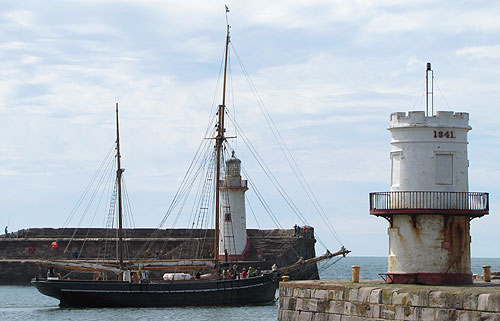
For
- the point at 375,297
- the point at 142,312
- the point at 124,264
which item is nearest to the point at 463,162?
the point at 375,297

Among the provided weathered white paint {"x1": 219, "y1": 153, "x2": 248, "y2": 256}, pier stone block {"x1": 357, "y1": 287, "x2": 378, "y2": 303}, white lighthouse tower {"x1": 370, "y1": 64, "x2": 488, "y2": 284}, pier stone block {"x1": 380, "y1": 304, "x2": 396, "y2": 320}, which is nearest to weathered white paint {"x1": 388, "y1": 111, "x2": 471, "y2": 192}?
white lighthouse tower {"x1": 370, "y1": 64, "x2": 488, "y2": 284}

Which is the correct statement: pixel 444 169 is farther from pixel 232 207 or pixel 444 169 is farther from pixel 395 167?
pixel 232 207

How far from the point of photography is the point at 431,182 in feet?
68.2

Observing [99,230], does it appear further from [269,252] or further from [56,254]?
[269,252]

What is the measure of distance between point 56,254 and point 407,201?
4294 centimetres

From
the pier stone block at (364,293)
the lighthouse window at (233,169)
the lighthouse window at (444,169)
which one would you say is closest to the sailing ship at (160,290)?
the lighthouse window at (233,169)

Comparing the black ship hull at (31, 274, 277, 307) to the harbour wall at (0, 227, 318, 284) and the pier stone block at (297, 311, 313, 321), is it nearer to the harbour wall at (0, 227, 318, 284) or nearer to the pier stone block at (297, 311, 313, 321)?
the harbour wall at (0, 227, 318, 284)

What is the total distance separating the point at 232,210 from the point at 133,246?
36.6 feet

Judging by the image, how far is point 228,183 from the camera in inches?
1991

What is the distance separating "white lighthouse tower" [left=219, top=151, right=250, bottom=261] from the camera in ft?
166

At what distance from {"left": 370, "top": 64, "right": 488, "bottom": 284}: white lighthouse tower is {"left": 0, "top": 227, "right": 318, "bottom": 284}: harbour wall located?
32.2 metres

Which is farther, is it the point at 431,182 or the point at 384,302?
the point at 431,182

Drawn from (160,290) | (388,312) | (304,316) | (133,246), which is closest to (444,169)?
(388,312)

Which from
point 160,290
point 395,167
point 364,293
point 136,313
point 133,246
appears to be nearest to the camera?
point 364,293
